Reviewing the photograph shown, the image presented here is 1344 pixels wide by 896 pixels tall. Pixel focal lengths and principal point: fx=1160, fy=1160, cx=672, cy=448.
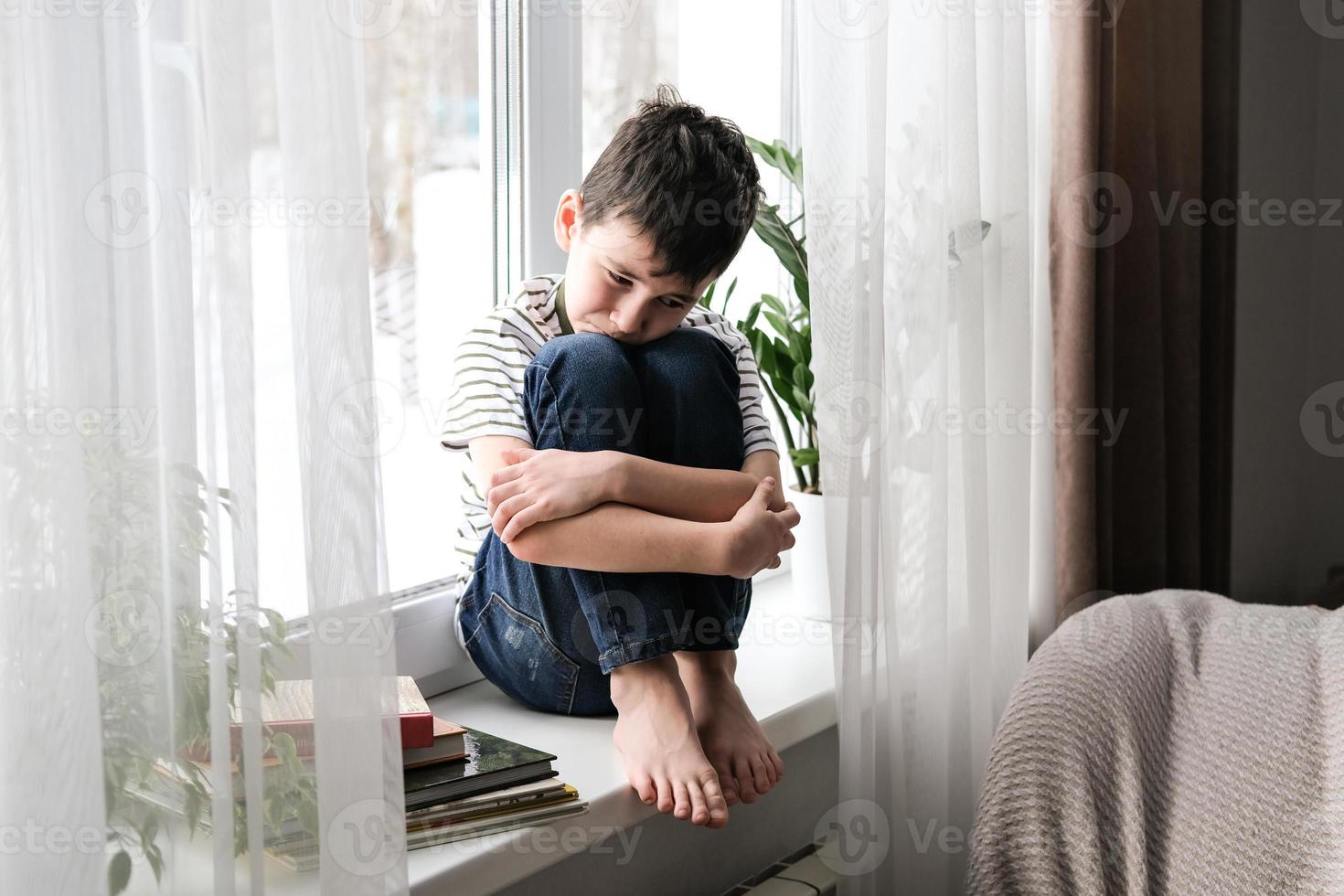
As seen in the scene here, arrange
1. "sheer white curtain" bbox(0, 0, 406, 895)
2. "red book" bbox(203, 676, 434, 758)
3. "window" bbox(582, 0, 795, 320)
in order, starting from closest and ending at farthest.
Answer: "sheer white curtain" bbox(0, 0, 406, 895), "red book" bbox(203, 676, 434, 758), "window" bbox(582, 0, 795, 320)

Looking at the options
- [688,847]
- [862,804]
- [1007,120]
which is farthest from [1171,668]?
[1007,120]

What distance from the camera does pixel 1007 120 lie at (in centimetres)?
140


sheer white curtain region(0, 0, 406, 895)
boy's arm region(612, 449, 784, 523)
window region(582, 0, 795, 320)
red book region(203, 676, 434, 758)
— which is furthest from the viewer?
window region(582, 0, 795, 320)

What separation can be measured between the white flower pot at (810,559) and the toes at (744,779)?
0.44 meters

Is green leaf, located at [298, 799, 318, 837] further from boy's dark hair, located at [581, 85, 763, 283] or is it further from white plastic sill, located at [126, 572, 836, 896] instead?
boy's dark hair, located at [581, 85, 763, 283]

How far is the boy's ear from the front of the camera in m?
1.17

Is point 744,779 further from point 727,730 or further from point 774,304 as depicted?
point 774,304

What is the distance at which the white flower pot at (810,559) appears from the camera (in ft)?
5.06

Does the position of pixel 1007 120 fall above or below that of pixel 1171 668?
above

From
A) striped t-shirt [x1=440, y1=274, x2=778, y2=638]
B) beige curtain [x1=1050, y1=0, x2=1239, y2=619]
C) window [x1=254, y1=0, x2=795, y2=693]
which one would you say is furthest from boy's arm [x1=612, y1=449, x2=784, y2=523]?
beige curtain [x1=1050, y1=0, x2=1239, y2=619]

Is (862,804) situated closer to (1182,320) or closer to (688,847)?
(688,847)

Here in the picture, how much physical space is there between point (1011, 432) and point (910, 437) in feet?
0.66

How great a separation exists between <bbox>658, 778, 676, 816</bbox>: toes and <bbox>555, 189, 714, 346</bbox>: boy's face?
0.43m

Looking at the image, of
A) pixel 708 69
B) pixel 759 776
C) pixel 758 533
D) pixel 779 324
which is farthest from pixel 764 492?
pixel 708 69
